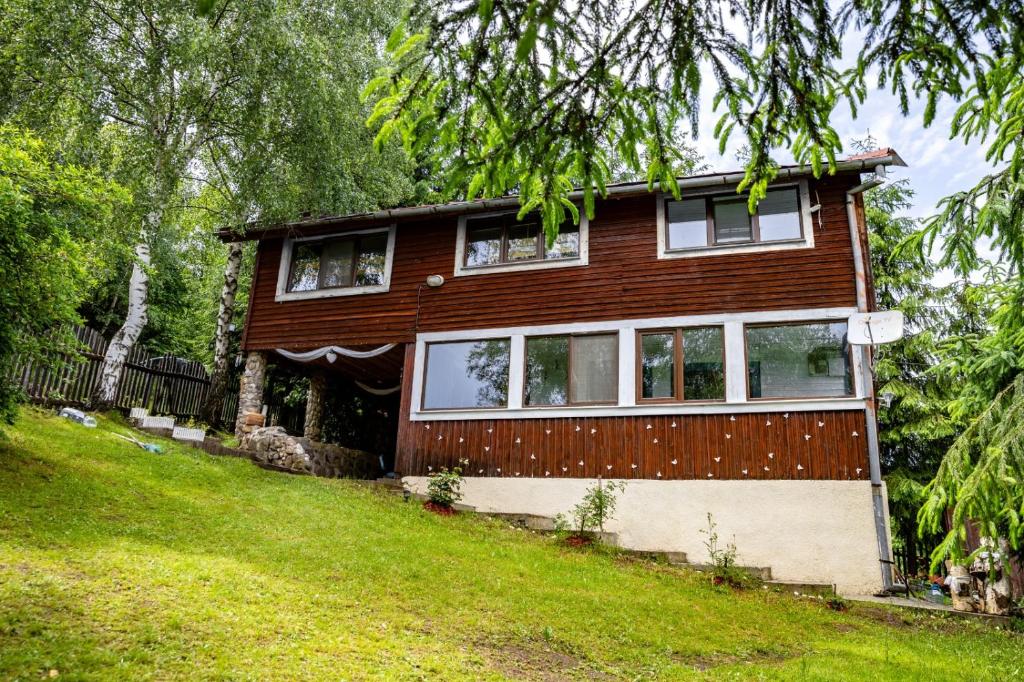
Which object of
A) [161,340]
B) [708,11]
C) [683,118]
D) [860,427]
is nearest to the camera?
[708,11]

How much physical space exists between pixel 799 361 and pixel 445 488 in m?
6.12

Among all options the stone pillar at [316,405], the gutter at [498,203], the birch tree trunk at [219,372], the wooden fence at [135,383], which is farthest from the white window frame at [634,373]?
the birch tree trunk at [219,372]

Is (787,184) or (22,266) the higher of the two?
(787,184)

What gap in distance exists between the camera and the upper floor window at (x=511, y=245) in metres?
13.2

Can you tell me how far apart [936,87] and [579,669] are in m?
4.77

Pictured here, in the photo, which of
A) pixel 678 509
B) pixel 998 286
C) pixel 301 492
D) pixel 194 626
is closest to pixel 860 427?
pixel 678 509

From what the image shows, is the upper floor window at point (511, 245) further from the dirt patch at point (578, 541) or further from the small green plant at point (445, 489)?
the dirt patch at point (578, 541)

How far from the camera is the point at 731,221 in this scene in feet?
40.5

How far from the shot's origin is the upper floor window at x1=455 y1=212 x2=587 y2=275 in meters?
13.2

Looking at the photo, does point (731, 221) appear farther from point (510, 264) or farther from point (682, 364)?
point (510, 264)

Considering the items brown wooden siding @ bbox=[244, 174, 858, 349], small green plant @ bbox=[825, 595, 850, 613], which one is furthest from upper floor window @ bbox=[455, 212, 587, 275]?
small green plant @ bbox=[825, 595, 850, 613]

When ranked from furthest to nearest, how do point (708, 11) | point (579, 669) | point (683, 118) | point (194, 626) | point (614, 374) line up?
1. point (614, 374)
2. point (579, 669)
3. point (194, 626)
4. point (683, 118)
5. point (708, 11)

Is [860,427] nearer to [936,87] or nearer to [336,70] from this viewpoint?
[936,87]

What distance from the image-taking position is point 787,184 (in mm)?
12188
